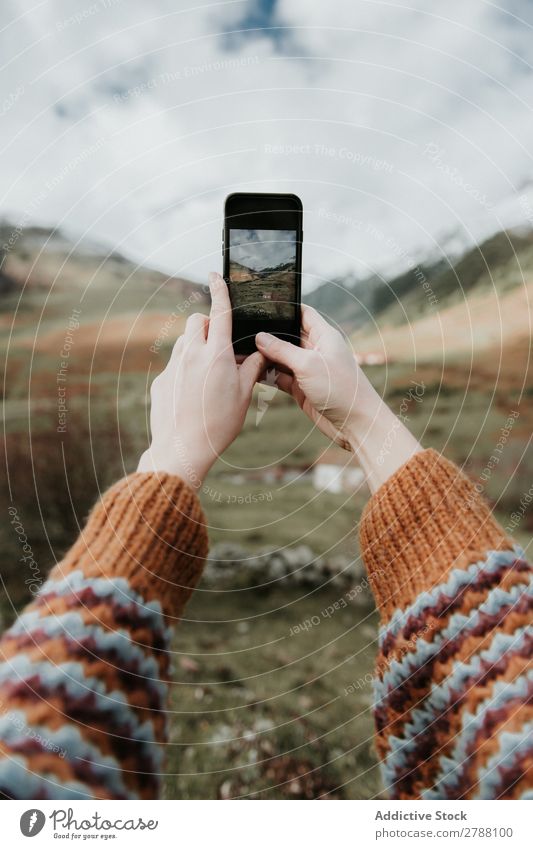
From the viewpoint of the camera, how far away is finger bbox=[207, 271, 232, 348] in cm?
48

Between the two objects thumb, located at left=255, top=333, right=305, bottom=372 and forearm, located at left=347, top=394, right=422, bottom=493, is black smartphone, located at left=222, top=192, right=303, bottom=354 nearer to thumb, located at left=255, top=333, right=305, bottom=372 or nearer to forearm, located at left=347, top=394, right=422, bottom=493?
thumb, located at left=255, top=333, right=305, bottom=372

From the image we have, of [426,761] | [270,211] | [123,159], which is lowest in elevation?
[426,761]

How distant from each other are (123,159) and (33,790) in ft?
1.82

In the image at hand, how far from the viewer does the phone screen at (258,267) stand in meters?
0.50

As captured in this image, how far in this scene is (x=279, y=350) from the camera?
1.63 ft

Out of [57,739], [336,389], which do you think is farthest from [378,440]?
[57,739]

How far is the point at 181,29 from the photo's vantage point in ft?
1.82

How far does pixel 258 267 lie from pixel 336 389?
0.12 m

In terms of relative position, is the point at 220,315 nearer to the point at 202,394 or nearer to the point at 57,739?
the point at 202,394

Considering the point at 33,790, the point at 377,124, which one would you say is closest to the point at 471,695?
the point at 33,790

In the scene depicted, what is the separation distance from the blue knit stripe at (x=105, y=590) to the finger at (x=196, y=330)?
0.24m

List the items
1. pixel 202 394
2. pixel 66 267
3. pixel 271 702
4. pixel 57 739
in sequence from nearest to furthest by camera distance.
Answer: pixel 57 739, pixel 202 394, pixel 66 267, pixel 271 702
